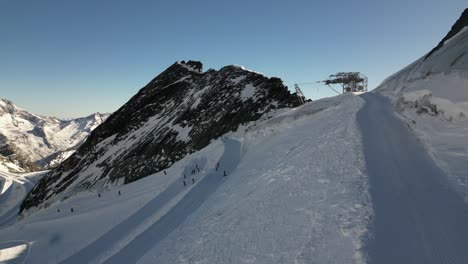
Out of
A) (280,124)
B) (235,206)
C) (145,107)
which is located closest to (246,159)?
(280,124)

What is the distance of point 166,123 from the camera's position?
137ft

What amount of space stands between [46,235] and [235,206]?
2091 cm

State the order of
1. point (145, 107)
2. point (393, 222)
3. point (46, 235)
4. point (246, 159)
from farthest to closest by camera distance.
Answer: point (145, 107), point (46, 235), point (246, 159), point (393, 222)

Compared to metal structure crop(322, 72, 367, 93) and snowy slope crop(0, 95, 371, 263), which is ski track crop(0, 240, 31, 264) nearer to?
snowy slope crop(0, 95, 371, 263)

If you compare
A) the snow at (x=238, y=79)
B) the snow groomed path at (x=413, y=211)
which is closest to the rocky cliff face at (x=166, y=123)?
the snow at (x=238, y=79)

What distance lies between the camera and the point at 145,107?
5341cm

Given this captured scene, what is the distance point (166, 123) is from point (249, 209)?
32575 millimetres

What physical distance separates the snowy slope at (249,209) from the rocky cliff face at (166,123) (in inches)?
177

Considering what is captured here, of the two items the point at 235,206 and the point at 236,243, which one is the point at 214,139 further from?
the point at 236,243

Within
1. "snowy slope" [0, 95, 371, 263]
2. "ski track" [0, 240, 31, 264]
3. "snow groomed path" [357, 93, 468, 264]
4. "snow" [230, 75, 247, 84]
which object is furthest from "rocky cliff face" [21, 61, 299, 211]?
"snow groomed path" [357, 93, 468, 264]

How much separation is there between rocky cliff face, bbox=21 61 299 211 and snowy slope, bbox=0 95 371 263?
4.51 meters

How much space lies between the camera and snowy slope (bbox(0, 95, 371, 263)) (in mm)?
8305

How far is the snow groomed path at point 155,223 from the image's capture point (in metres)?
13.4

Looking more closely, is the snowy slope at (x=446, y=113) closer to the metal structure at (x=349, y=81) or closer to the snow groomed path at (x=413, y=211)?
the snow groomed path at (x=413, y=211)
